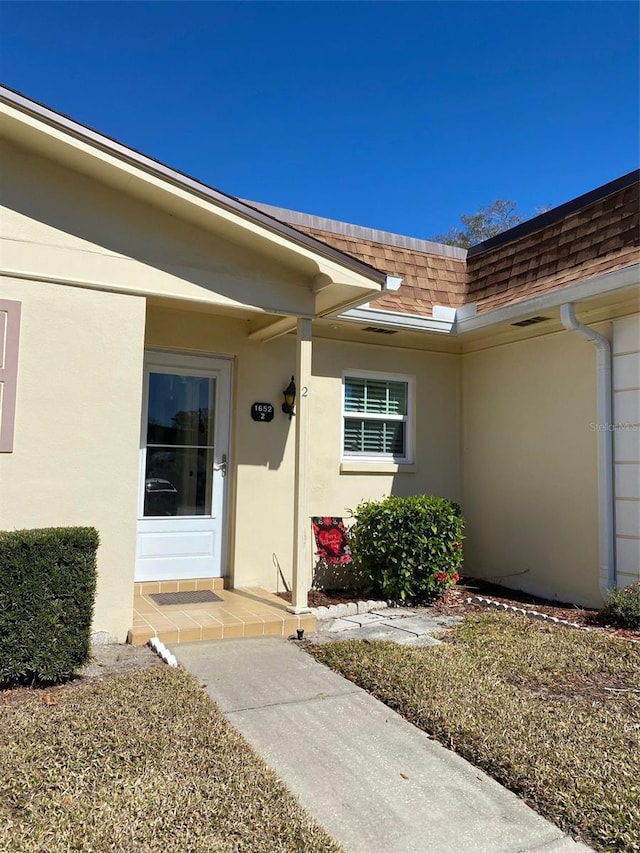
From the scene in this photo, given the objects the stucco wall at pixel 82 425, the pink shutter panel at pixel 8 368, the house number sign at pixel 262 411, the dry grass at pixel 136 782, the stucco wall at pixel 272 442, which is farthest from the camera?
the house number sign at pixel 262 411

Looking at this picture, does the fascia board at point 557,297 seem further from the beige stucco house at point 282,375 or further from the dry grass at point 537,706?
the dry grass at point 537,706

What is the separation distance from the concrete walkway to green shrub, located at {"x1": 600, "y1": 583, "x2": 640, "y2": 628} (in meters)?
3.07

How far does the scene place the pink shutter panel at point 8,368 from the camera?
4719mm

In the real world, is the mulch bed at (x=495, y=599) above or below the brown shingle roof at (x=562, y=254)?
below

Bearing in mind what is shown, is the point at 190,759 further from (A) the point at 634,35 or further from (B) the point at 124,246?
(A) the point at 634,35

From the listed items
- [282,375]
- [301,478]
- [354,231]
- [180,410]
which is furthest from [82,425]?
[354,231]

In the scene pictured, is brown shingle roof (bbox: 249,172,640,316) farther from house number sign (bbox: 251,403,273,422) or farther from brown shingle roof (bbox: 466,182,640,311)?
house number sign (bbox: 251,403,273,422)

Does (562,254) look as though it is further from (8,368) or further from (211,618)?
(8,368)

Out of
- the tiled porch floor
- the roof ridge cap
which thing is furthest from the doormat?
the roof ridge cap

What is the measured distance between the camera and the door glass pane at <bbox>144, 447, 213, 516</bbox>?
21.9ft

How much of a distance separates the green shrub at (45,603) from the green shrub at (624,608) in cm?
479

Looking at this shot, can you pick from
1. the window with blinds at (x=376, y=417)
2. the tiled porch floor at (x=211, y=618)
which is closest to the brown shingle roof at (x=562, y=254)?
the window with blinds at (x=376, y=417)

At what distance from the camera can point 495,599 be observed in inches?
287

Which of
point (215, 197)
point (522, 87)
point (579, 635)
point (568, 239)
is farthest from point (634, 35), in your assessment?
point (579, 635)
